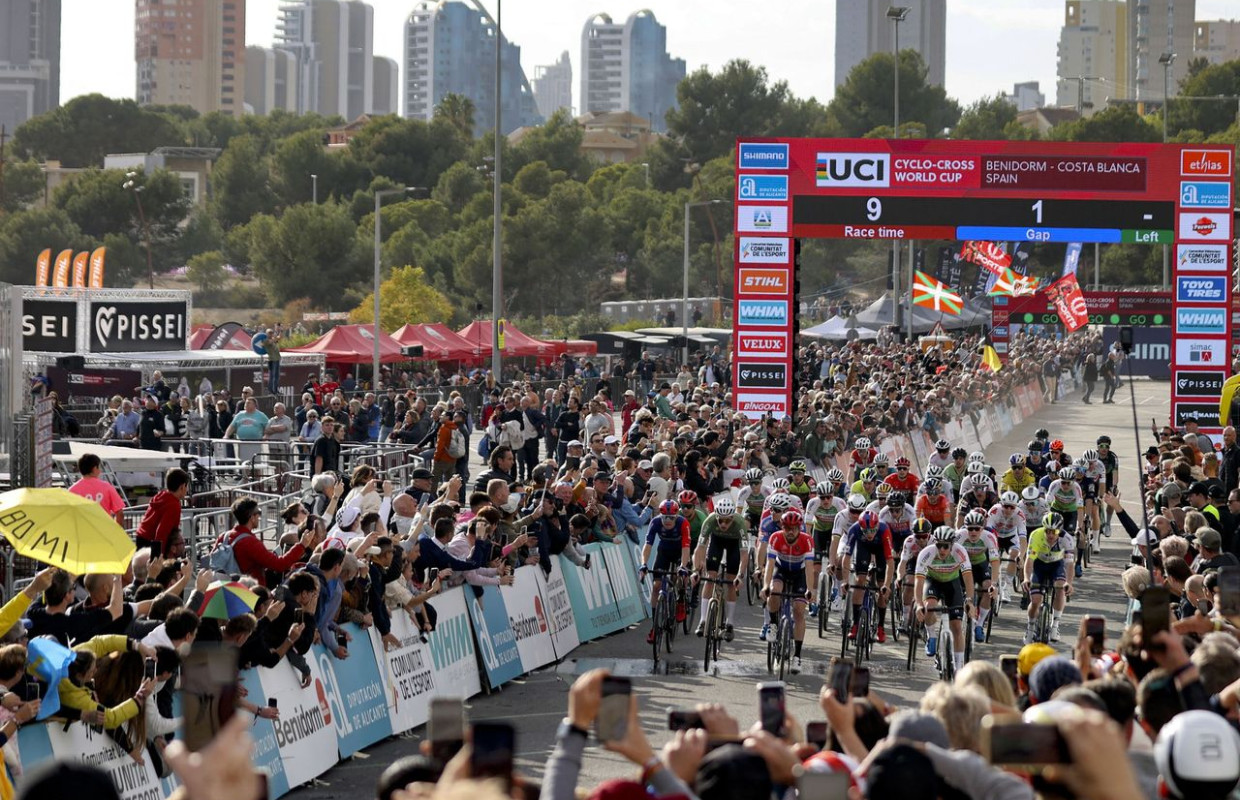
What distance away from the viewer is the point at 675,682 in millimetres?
15250

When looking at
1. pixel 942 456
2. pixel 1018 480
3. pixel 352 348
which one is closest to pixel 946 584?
pixel 1018 480

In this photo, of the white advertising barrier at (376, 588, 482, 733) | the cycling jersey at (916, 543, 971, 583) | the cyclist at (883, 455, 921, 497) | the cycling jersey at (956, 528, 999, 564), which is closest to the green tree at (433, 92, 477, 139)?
the cyclist at (883, 455, 921, 497)

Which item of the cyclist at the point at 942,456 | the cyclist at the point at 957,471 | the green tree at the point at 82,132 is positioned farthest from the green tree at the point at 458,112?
the cyclist at the point at 957,471

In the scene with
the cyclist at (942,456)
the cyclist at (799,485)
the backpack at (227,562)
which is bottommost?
the backpack at (227,562)

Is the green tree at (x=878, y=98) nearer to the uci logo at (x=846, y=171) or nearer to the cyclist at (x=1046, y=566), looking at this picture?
the uci logo at (x=846, y=171)

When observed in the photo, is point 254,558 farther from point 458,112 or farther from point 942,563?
point 458,112

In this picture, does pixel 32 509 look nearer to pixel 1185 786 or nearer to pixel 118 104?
pixel 1185 786

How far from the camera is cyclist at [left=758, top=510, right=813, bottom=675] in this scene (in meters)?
15.9

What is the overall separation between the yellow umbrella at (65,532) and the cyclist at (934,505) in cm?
892

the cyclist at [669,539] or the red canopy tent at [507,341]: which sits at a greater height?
the red canopy tent at [507,341]

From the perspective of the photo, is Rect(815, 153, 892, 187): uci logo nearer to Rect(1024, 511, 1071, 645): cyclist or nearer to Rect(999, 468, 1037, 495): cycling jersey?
Answer: Rect(999, 468, 1037, 495): cycling jersey

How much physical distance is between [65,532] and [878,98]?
101m

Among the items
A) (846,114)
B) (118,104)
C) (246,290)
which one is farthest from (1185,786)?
(118,104)

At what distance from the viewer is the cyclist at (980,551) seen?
16.4 metres
